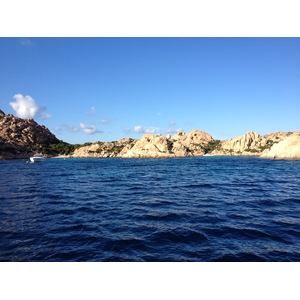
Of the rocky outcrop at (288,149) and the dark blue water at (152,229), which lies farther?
the rocky outcrop at (288,149)

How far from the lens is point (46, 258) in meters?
8.47

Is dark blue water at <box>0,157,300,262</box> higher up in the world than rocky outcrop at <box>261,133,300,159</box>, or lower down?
lower down

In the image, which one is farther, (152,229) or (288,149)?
(288,149)

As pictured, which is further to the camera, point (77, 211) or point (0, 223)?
point (77, 211)

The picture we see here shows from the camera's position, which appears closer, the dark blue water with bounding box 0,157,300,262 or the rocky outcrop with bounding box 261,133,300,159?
the dark blue water with bounding box 0,157,300,262

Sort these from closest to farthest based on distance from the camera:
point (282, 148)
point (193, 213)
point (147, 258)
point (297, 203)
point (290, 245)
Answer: point (147, 258) → point (290, 245) → point (193, 213) → point (297, 203) → point (282, 148)

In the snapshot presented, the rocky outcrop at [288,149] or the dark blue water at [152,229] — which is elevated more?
the rocky outcrop at [288,149]

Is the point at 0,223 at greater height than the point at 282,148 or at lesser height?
lesser

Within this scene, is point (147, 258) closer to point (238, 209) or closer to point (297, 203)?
point (238, 209)

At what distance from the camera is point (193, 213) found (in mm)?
15172

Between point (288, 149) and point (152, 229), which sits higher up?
point (288, 149)

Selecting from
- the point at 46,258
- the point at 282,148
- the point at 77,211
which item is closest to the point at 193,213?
the point at 77,211

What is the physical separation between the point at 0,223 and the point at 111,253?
30.0 ft
